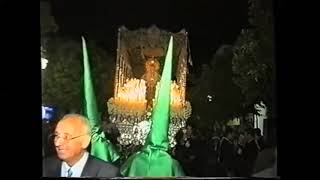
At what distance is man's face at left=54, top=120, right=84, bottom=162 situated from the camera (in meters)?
2.94

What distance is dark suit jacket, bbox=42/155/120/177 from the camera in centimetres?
294

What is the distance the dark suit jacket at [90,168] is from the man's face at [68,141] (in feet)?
0.19

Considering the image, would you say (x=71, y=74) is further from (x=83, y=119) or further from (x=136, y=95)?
(x=136, y=95)

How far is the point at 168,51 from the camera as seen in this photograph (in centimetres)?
301

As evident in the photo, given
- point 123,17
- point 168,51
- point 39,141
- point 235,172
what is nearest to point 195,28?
point 168,51

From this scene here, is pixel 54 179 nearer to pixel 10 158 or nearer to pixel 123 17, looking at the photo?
pixel 10 158

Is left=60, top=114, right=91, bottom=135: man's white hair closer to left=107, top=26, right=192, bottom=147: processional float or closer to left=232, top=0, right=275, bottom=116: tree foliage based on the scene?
left=107, top=26, right=192, bottom=147: processional float

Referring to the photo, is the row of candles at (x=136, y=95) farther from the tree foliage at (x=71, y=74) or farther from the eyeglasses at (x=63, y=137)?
the eyeglasses at (x=63, y=137)

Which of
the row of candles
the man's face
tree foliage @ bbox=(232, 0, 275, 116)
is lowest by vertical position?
the man's face

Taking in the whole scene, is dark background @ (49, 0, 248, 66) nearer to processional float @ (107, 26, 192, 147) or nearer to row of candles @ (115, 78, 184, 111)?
processional float @ (107, 26, 192, 147)

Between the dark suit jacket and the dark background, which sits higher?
the dark background

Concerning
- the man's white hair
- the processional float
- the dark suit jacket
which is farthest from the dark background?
the dark suit jacket

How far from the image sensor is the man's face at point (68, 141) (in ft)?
9.65

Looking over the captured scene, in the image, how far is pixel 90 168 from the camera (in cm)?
296
